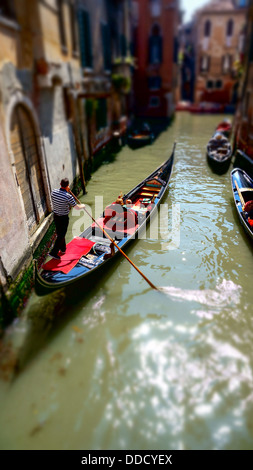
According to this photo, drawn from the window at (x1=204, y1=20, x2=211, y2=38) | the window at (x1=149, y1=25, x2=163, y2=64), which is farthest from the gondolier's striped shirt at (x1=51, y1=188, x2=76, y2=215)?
the window at (x1=204, y1=20, x2=211, y2=38)

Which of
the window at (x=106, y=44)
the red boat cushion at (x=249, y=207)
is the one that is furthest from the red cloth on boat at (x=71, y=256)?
the window at (x=106, y=44)

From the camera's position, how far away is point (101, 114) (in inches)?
514

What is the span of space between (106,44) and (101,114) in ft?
9.57

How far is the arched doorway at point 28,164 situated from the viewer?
522 cm

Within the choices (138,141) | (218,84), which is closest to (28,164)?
(138,141)

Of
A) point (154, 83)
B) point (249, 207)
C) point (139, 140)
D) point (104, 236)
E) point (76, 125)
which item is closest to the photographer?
point (104, 236)

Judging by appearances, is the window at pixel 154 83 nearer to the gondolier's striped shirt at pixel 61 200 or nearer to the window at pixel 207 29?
the window at pixel 207 29

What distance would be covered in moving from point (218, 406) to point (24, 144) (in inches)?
215

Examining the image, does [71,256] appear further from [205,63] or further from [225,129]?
[205,63]

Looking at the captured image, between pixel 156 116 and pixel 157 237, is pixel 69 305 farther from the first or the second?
pixel 156 116

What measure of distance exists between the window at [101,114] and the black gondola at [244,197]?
6.55 metres

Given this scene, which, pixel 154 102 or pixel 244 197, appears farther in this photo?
pixel 154 102

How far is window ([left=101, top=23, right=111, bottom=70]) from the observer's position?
468 inches
